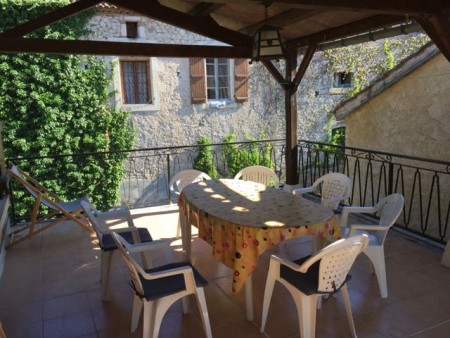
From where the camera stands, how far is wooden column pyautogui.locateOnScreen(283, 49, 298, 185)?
209 inches

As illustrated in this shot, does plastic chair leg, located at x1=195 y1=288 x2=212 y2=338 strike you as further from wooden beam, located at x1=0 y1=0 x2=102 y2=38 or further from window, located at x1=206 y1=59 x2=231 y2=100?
window, located at x1=206 y1=59 x2=231 y2=100

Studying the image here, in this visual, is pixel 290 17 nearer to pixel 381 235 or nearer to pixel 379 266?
pixel 381 235

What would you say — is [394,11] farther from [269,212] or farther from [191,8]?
[191,8]

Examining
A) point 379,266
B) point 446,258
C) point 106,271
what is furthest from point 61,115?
point 446,258

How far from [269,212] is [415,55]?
4378 millimetres

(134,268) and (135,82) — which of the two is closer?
(134,268)

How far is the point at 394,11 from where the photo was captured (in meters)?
2.93

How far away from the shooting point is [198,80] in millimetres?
10164

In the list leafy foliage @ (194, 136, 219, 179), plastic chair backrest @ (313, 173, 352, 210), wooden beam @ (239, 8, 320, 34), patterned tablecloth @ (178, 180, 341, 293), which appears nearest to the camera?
patterned tablecloth @ (178, 180, 341, 293)

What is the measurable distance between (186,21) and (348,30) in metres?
1.86

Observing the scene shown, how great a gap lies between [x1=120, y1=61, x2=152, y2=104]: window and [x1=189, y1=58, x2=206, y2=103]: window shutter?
108cm

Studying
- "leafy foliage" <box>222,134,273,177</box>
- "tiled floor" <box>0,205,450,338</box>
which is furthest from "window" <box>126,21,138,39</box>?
"tiled floor" <box>0,205,450,338</box>

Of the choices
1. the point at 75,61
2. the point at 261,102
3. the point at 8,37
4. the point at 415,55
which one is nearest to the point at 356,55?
the point at 261,102

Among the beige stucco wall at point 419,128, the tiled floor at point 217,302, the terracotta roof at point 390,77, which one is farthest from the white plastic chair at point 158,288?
the terracotta roof at point 390,77
